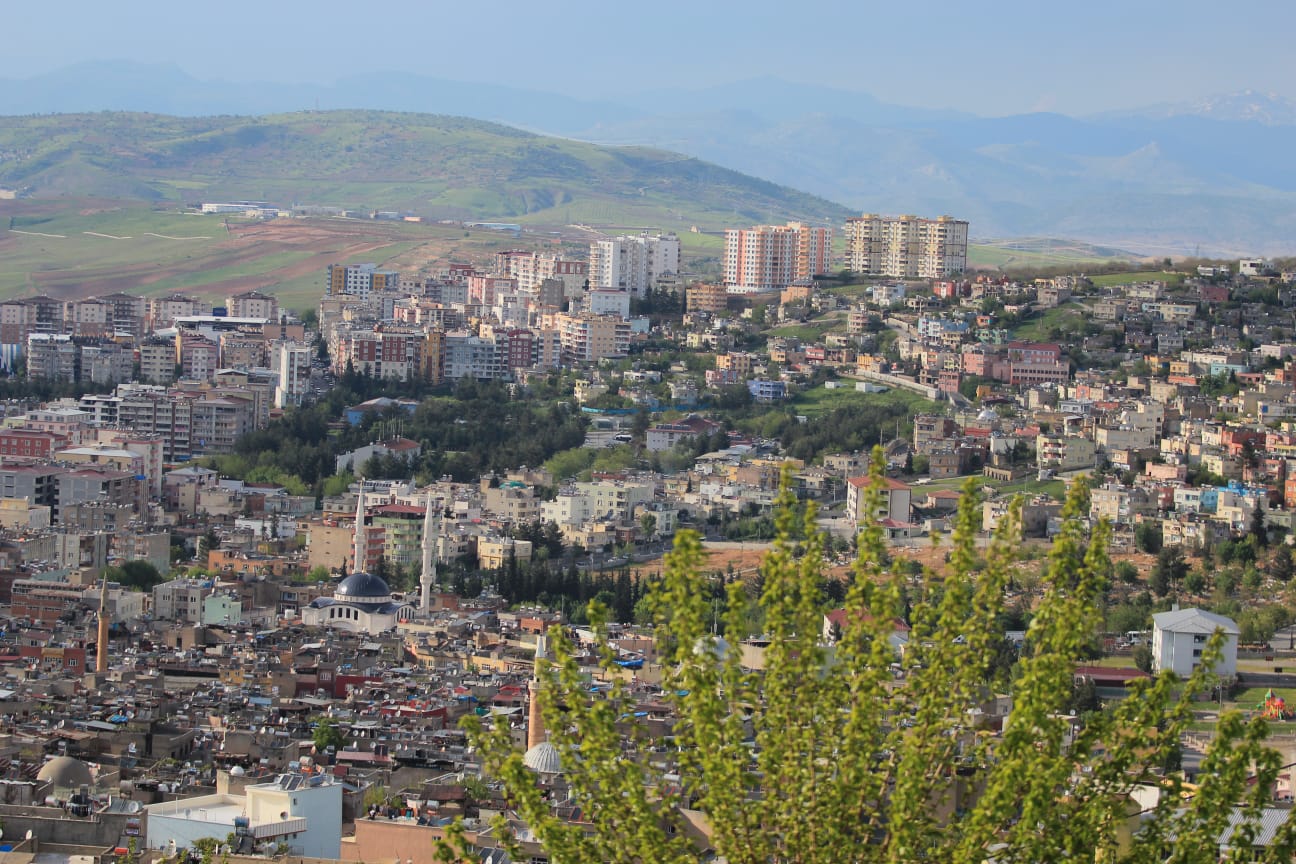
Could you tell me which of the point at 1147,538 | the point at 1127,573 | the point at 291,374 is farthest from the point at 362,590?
the point at 291,374

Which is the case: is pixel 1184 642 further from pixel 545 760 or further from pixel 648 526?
pixel 648 526

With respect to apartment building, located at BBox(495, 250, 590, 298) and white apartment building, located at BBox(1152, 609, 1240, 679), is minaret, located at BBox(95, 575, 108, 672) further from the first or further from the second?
apartment building, located at BBox(495, 250, 590, 298)

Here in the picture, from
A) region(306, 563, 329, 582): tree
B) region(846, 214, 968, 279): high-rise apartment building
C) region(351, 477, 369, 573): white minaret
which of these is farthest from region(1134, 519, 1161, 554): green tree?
region(846, 214, 968, 279): high-rise apartment building

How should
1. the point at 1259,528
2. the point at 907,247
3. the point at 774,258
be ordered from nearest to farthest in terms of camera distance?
1. the point at 1259,528
2. the point at 907,247
3. the point at 774,258

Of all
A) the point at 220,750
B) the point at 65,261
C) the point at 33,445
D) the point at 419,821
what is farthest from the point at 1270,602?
the point at 65,261

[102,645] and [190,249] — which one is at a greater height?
[190,249]

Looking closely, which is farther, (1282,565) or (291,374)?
(291,374)

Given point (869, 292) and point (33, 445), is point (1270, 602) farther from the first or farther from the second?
point (869, 292)

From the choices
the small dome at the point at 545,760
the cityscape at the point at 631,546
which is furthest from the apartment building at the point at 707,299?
the small dome at the point at 545,760
